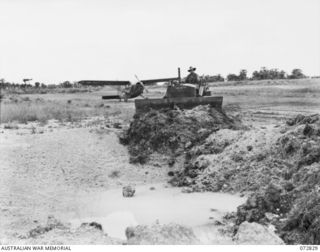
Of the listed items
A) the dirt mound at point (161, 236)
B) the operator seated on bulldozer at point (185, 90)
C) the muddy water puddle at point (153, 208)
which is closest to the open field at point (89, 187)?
the muddy water puddle at point (153, 208)

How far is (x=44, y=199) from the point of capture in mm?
10148

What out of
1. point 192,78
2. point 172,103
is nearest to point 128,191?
point 172,103

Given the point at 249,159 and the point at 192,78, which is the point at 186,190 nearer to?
the point at 249,159

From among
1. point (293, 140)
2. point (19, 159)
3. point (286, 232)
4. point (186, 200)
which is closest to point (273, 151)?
point (293, 140)

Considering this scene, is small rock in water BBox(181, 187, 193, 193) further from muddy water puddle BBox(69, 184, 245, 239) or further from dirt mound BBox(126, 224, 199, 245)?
dirt mound BBox(126, 224, 199, 245)

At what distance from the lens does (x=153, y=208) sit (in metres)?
9.86

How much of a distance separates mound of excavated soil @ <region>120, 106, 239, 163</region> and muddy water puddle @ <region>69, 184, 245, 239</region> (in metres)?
2.67

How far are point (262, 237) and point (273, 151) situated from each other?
→ 185 inches

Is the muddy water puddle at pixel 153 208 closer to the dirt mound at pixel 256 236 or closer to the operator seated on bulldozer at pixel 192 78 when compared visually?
the dirt mound at pixel 256 236

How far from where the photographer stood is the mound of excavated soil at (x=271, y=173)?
7.19 metres

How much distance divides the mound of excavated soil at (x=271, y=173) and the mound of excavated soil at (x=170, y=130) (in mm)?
822

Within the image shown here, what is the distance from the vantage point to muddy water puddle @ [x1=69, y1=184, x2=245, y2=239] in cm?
902

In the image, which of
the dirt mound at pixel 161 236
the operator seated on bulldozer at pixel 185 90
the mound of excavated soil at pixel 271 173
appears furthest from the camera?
the operator seated on bulldozer at pixel 185 90

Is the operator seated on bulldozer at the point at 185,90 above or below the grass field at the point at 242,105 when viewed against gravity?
above
